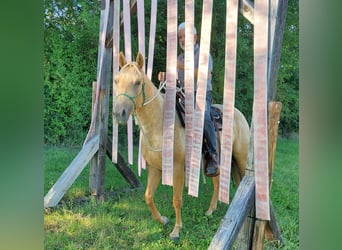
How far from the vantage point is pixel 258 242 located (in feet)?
6.60

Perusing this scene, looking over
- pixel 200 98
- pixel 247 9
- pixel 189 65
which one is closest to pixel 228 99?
pixel 200 98

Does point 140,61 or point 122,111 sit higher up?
point 140,61

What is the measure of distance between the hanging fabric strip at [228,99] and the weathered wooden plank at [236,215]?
0.14m

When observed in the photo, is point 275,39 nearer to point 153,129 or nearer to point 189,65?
point 189,65

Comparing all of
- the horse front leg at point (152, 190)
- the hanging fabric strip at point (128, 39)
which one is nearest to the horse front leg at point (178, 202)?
the horse front leg at point (152, 190)

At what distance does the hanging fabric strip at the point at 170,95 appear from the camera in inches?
88.7

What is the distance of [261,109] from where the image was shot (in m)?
1.97

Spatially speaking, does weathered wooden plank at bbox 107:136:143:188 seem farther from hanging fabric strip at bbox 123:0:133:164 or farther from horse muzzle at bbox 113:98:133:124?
horse muzzle at bbox 113:98:133:124

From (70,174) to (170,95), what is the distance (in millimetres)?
839

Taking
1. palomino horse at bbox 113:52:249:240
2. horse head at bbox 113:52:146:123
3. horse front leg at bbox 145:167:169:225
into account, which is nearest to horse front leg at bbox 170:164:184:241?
palomino horse at bbox 113:52:249:240

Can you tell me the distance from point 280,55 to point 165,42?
679 millimetres

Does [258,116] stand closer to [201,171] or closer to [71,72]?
[201,171]
